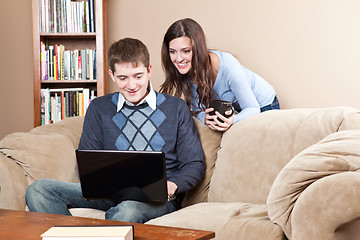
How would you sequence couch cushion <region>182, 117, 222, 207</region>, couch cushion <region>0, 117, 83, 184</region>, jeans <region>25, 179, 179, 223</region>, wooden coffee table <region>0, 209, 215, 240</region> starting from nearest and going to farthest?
wooden coffee table <region>0, 209, 215, 240</region> → jeans <region>25, 179, 179, 223</region> → couch cushion <region>0, 117, 83, 184</region> → couch cushion <region>182, 117, 222, 207</region>

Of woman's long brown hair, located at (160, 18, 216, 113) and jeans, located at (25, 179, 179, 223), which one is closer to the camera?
jeans, located at (25, 179, 179, 223)

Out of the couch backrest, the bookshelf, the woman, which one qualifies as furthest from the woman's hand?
the bookshelf

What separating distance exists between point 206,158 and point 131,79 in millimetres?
544

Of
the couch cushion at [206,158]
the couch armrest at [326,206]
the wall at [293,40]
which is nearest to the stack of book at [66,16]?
the wall at [293,40]

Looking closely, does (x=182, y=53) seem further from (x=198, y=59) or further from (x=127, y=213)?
(x=127, y=213)

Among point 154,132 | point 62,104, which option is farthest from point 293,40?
point 62,104

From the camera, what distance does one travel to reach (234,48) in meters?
3.40

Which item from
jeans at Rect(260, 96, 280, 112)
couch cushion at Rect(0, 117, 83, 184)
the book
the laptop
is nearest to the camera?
the book

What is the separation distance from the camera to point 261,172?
2.10m

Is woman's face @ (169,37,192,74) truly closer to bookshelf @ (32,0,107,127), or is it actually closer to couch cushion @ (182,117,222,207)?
couch cushion @ (182,117,222,207)

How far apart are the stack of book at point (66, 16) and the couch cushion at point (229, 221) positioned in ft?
6.87

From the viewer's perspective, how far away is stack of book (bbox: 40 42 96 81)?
3596 mm

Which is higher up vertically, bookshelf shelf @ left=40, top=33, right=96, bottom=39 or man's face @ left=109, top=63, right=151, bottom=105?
bookshelf shelf @ left=40, top=33, right=96, bottom=39

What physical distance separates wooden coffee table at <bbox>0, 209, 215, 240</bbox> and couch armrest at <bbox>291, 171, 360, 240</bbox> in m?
0.39
